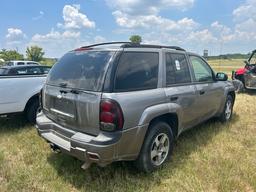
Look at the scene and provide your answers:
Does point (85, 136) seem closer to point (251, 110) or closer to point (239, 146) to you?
point (239, 146)

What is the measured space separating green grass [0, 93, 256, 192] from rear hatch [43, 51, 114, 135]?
2.63 feet

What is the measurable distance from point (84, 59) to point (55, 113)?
0.89 m

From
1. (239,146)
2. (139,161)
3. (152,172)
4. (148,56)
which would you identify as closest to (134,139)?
(139,161)

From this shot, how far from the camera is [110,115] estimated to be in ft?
9.62

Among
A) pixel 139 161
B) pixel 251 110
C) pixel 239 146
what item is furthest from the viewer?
pixel 251 110

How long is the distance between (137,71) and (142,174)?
4.96 ft

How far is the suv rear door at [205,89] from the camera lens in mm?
4680

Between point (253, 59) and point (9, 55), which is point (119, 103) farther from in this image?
point (9, 55)

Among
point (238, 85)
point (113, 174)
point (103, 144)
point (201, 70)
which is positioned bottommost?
point (113, 174)

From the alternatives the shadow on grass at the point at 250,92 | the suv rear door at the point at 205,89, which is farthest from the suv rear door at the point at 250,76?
the suv rear door at the point at 205,89

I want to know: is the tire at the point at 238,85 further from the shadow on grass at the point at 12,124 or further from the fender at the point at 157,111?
the shadow on grass at the point at 12,124

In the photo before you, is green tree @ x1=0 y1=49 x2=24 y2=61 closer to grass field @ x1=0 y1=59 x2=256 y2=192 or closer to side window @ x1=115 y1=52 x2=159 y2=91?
grass field @ x1=0 y1=59 x2=256 y2=192

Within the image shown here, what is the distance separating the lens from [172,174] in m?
3.68

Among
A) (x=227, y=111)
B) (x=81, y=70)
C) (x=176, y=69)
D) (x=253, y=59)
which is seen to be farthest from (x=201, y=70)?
(x=253, y=59)
